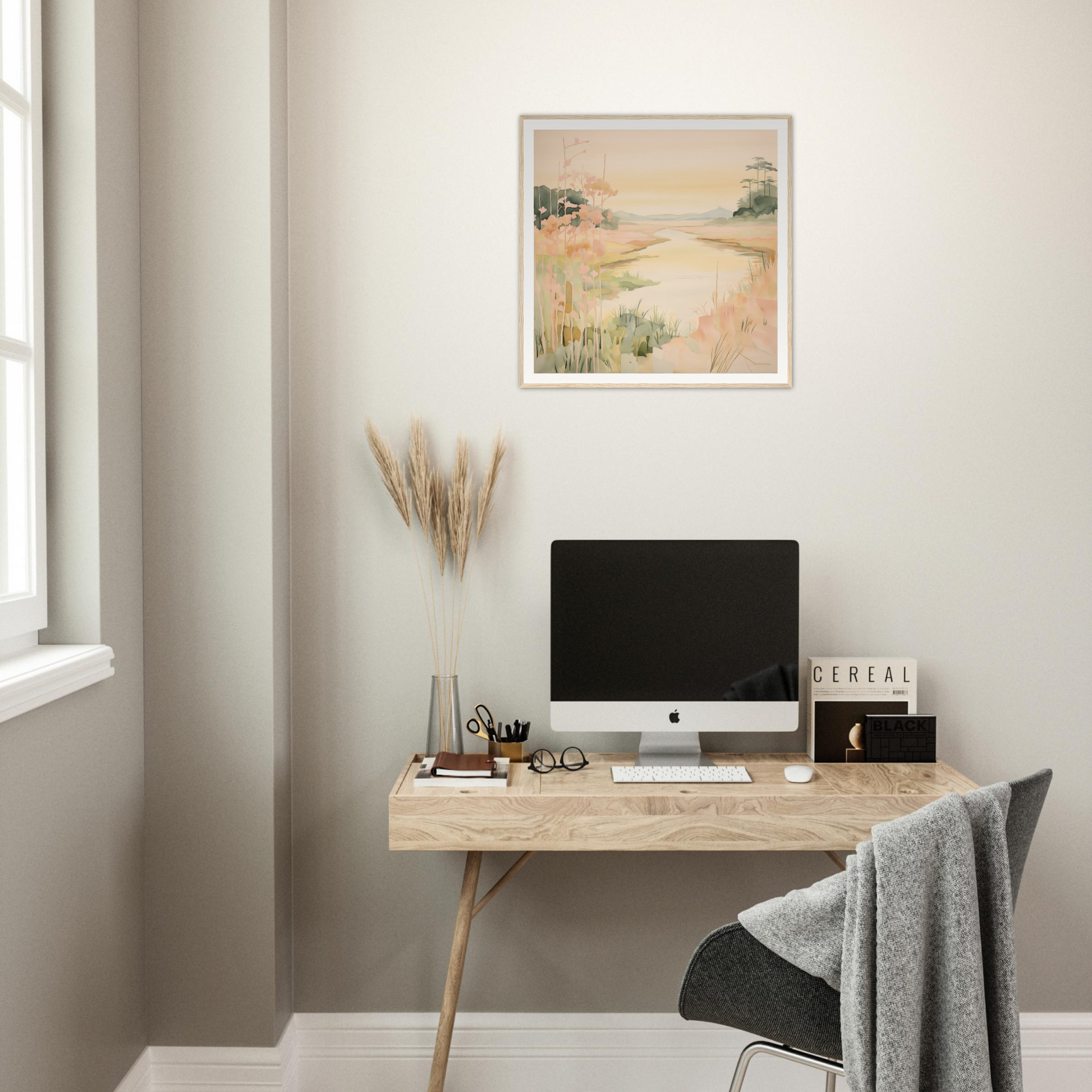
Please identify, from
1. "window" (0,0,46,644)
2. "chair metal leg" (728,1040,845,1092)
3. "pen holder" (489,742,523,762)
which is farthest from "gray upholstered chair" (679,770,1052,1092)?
"window" (0,0,46,644)

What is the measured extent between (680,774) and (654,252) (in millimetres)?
1207

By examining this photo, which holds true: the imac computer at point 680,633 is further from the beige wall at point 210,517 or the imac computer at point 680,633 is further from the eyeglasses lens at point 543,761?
the beige wall at point 210,517

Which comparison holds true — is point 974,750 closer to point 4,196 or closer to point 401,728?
point 401,728

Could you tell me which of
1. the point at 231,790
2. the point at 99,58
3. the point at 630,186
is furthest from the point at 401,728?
the point at 99,58

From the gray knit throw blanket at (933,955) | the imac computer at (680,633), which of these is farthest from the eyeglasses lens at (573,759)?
the gray knit throw blanket at (933,955)

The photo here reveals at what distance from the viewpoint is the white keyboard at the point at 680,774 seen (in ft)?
6.28

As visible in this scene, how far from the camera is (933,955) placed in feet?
4.42

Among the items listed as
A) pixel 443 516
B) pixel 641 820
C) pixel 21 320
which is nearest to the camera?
pixel 21 320

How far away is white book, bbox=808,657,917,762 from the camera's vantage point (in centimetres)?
207

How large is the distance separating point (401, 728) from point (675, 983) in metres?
0.90

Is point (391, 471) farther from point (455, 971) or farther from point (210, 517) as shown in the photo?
point (455, 971)

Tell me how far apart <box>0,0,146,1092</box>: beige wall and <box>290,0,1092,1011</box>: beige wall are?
0.38 m

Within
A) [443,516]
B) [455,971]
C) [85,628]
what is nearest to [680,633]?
[443,516]

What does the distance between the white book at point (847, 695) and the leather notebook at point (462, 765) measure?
0.74 meters
